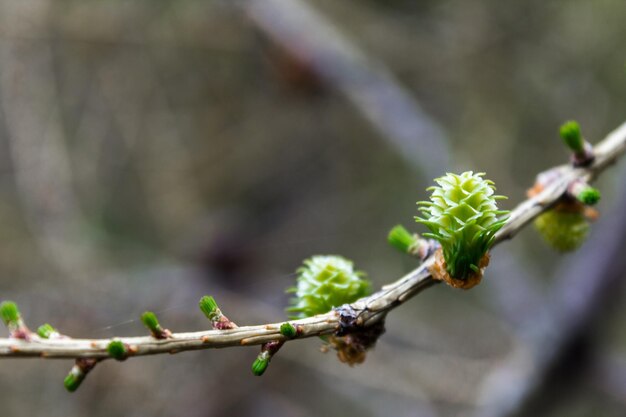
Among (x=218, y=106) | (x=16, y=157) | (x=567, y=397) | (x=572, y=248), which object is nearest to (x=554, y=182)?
(x=572, y=248)

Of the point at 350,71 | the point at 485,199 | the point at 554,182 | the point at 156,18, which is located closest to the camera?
the point at 485,199

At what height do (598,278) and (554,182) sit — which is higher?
(598,278)

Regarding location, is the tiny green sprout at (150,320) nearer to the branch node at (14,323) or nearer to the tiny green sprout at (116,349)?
the tiny green sprout at (116,349)

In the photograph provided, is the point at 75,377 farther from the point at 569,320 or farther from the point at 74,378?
the point at 569,320

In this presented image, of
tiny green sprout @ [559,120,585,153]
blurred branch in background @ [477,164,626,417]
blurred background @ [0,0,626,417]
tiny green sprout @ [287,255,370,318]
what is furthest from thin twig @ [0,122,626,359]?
blurred background @ [0,0,626,417]

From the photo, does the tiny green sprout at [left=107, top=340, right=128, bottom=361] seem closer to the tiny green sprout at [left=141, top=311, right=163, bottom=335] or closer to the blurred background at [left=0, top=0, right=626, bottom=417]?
the tiny green sprout at [left=141, top=311, right=163, bottom=335]

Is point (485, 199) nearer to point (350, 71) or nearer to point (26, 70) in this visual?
point (350, 71)

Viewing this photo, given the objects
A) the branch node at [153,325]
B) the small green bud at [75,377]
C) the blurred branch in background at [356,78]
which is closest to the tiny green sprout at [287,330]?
the branch node at [153,325]

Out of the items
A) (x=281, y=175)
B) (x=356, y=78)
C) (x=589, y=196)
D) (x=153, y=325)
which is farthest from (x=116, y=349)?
(x=281, y=175)
